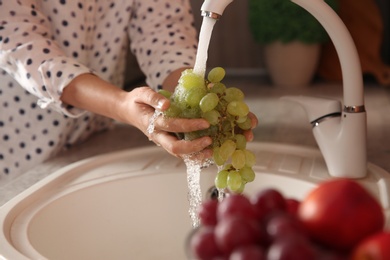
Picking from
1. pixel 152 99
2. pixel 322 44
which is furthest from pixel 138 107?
pixel 322 44

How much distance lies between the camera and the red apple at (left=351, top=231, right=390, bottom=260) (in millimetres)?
360

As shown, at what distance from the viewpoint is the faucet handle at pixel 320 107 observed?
1.00 meters

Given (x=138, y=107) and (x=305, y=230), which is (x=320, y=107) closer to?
(x=138, y=107)

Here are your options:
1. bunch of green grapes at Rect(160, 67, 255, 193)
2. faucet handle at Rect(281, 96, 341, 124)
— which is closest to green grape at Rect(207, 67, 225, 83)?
bunch of green grapes at Rect(160, 67, 255, 193)

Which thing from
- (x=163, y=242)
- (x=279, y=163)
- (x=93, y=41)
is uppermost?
(x=93, y=41)

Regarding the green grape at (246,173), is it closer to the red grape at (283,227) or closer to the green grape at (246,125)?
the green grape at (246,125)

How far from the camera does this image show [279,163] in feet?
3.63

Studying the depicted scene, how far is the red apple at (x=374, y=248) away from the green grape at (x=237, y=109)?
0.43 metres

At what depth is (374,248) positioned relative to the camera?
36 centimetres

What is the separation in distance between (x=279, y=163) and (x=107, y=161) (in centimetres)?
30

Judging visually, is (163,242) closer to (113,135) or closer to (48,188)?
(48,188)

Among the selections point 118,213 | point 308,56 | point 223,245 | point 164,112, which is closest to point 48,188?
point 118,213

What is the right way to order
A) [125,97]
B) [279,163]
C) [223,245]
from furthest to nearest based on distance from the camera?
[279,163] < [125,97] < [223,245]

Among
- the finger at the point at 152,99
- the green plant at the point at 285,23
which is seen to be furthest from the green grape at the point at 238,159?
the green plant at the point at 285,23
